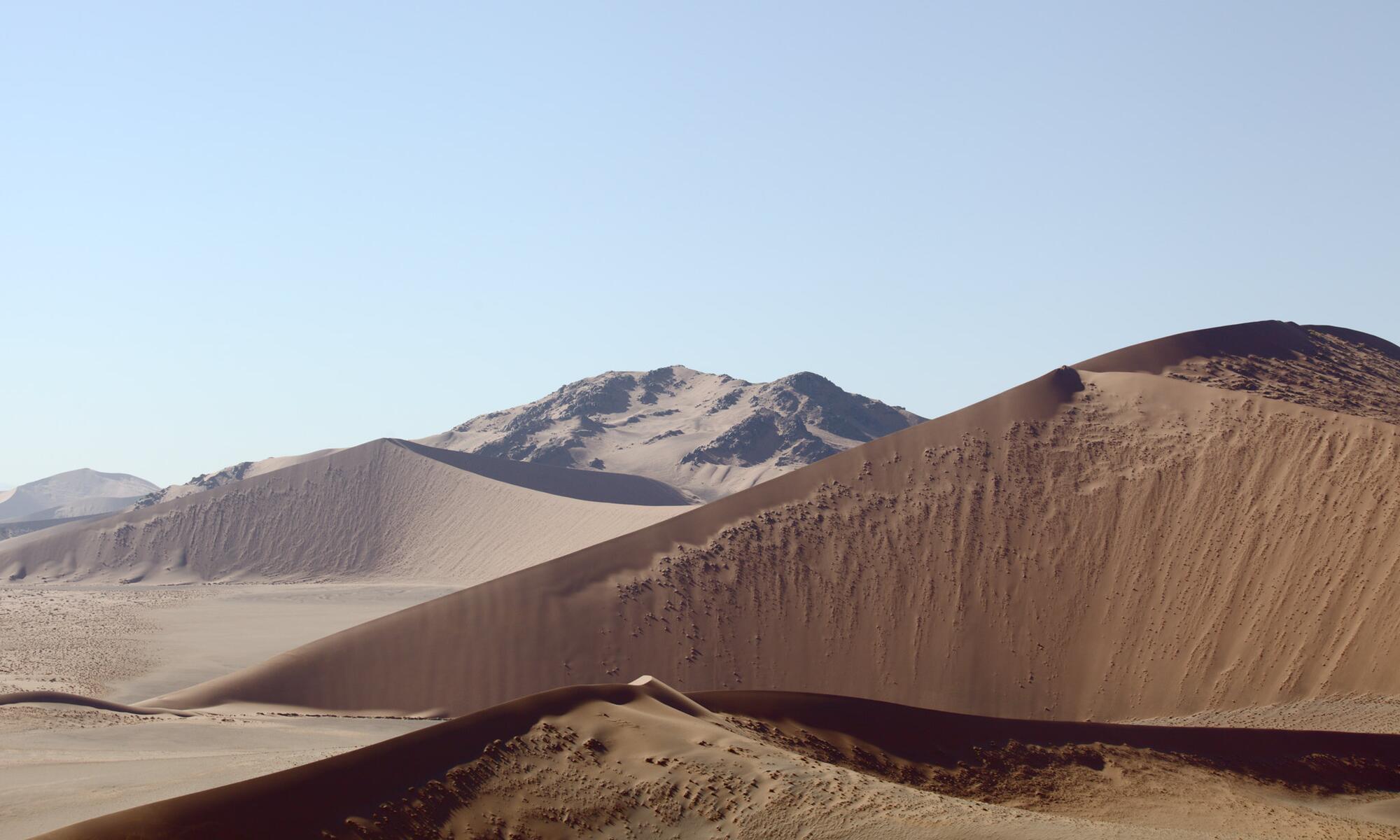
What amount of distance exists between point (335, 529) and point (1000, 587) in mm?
56197

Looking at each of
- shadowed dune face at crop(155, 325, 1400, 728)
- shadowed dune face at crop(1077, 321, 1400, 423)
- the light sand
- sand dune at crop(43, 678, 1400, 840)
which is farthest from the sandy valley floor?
shadowed dune face at crop(1077, 321, 1400, 423)

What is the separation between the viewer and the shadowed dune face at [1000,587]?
99.0 ft

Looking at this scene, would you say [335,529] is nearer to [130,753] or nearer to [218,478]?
[218,478]

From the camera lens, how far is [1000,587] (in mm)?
33969

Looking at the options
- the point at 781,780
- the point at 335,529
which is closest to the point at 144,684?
the point at 781,780

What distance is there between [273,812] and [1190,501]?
85.0ft

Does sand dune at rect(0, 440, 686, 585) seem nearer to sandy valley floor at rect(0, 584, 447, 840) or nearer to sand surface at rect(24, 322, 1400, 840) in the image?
sandy valley floor at rect(0, 584, 447, 840)

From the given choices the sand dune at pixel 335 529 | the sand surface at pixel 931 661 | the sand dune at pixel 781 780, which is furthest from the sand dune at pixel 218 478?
the sand dune at pixel 781 780

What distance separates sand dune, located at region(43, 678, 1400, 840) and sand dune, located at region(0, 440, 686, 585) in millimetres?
50935

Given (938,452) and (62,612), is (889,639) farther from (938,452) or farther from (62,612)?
(62,612)

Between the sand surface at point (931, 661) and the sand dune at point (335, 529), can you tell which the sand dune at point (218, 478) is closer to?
the sand dune at point (335, 529)

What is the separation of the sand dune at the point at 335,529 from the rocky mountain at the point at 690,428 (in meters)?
29.2

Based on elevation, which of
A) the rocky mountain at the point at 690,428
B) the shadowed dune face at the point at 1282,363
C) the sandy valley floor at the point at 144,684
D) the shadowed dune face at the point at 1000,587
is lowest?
the sandy valley floor at the point at 144,684

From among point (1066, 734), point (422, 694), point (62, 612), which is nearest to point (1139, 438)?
point (1066, 734)
